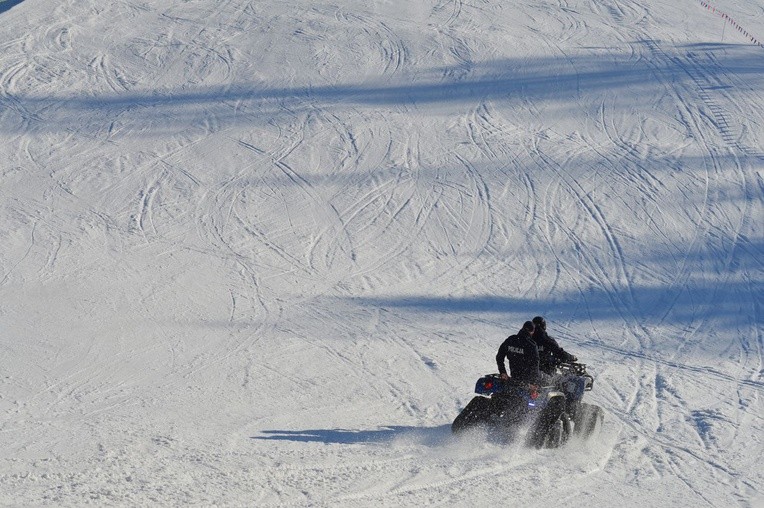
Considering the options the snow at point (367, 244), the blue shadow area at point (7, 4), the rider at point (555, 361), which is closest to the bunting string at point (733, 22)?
the snow at point (367, 244)

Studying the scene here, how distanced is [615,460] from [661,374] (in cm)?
372

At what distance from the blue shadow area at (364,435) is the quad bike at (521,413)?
11.8 inches

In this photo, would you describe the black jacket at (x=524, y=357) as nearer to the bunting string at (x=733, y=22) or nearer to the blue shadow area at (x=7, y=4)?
the bunting string at (x=733, y=22)

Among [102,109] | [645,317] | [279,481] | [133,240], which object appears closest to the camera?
[279,481]

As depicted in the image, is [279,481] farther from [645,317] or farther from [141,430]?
[645,317]

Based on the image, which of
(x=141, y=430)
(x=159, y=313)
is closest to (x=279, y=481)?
(x=141, y=430)

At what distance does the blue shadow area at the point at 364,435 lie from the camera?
10.2 meters

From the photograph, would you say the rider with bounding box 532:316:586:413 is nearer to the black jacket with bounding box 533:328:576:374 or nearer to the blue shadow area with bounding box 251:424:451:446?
the black jacket with bounding box 533:328:576:374

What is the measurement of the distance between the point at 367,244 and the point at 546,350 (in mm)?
7284

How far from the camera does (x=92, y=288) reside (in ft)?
50.3

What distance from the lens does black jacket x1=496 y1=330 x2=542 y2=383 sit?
10422 millimetres

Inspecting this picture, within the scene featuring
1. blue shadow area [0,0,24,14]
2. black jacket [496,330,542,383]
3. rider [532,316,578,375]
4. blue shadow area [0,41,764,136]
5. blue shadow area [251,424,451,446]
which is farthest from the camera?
blue shadow area [0,0,24,14]

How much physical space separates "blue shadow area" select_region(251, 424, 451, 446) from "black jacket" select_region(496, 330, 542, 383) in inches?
40.0

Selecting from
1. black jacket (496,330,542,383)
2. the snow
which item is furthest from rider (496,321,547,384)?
the snow
